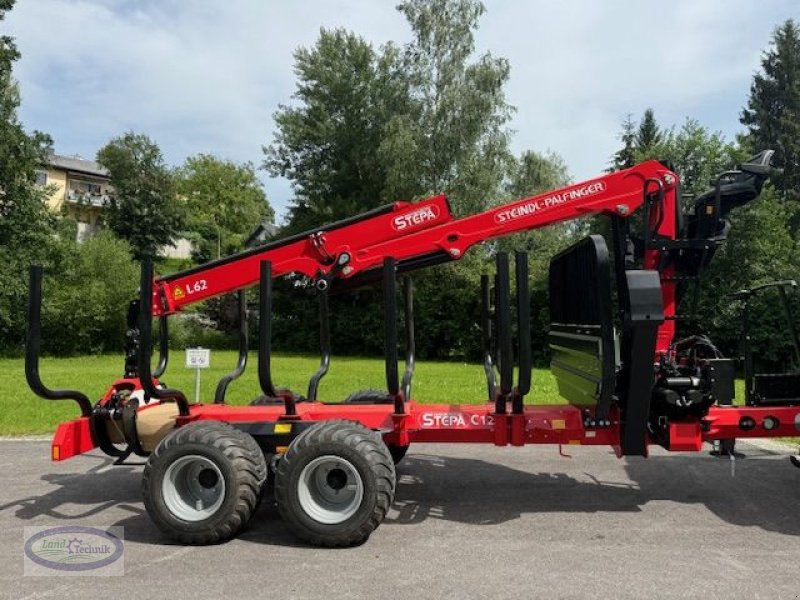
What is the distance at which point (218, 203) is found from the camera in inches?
2557

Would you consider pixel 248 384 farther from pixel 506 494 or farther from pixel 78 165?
pixel 78 165

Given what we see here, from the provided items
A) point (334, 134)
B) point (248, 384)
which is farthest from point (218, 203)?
point (248, 384)

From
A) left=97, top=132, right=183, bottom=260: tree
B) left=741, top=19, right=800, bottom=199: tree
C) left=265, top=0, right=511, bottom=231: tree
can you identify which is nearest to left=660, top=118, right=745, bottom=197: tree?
left=265, top=0, right=511, bottom=231: tree

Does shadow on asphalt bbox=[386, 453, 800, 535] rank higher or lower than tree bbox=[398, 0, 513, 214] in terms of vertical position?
lower

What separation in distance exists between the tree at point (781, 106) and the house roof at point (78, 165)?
2137 inches

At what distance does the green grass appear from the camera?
460 inches

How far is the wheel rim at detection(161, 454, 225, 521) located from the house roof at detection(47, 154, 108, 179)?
6463 centimetres

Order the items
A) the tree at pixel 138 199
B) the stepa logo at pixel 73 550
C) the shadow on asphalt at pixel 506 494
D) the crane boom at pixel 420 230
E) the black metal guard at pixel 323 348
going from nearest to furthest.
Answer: the stepa logo at pixel 73 550, the shadow on asphalt at pixel 506 494, the crane boom at pixel 420 230, the black metal guard at pixel 323 348, the tree at pixel 138 199

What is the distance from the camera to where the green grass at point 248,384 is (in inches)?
460

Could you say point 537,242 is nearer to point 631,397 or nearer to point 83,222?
point 631,397

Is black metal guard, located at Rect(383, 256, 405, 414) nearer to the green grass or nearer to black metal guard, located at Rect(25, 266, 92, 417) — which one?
black metal guard, located at Rect(25, 266, 92, 417)

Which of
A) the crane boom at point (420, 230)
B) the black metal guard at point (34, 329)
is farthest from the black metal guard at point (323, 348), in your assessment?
the black metal guard at point (34, 329)

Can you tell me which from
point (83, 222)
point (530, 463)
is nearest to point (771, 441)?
point (530, 463)

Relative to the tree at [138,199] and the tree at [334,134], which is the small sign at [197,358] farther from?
the tree at [138,199]
